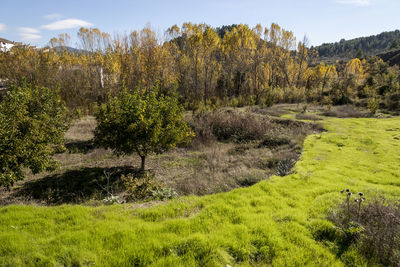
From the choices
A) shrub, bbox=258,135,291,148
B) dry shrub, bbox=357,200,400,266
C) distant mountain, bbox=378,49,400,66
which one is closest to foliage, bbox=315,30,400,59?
distant mountain, bbox=378,49,400,66

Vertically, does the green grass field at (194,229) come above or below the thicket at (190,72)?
below

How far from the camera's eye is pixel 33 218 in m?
4.45

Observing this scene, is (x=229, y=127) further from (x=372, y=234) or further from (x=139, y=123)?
(x=372, y=234)

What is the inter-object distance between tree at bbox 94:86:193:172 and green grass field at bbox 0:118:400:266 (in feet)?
17.4

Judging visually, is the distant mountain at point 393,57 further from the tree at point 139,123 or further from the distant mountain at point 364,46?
the tree at point 139,123

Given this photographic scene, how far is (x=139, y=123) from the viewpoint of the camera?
991 cm

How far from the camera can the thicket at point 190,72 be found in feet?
97.8

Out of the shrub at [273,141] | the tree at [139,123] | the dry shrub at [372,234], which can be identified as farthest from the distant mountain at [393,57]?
the dry shrub at [372,234]

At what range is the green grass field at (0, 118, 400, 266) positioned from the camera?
132 inches

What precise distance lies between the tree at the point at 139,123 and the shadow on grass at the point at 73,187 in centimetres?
162

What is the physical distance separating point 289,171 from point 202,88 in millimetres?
28421

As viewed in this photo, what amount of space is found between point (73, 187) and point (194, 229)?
7976 millimetres

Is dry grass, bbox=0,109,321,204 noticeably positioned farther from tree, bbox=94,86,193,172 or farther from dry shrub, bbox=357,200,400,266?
Result: dry shrub, bbox=357,200,400,266

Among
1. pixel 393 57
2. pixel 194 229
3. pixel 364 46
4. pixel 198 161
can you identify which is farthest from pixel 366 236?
pixel 364 46
